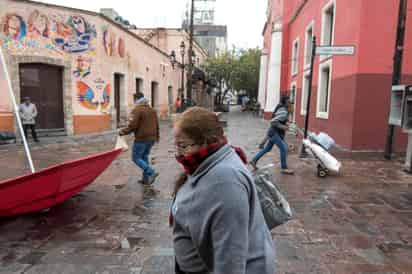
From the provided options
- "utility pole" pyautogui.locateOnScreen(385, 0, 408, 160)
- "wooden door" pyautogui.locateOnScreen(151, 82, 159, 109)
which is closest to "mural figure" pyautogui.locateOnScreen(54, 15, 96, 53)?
"wooden door" pyautogui.locateOnScreen(151, 82, 159, 109)

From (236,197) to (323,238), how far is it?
2.77m

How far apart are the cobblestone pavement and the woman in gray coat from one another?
1.73 m

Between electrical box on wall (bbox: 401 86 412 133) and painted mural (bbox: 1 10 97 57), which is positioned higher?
painted mural (bbox: 1 10 97 57)

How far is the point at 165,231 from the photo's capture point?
Answer: 376 centimetres

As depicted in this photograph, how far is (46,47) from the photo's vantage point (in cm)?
1234

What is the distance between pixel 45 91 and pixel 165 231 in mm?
11227

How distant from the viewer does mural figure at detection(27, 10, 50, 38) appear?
1191 cm

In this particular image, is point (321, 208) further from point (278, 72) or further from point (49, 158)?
point (278, 72)

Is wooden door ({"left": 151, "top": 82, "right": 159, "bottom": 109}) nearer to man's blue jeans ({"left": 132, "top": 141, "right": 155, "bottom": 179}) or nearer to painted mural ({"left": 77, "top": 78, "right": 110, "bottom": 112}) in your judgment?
painted mural ({"left": 77, "top": 78, "right": 110, "bottom": 112})

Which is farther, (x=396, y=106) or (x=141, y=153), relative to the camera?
(x=396, y=106)

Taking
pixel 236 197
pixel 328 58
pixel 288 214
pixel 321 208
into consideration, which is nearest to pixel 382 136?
pixel 328 58

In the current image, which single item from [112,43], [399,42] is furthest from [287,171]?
[112,43]

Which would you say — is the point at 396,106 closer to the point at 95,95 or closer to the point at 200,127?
the point at 200,127

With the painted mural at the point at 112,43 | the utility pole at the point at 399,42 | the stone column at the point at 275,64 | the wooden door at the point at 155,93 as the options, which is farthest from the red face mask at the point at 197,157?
the stone column at the point at 275,64
